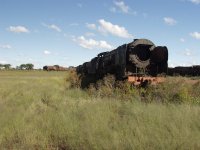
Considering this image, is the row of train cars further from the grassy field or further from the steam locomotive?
the grassy field

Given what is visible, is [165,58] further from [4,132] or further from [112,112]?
[4,132]

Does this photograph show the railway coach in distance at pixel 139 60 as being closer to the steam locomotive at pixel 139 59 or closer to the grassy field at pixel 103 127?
the steam locomotive at pixel 139 59

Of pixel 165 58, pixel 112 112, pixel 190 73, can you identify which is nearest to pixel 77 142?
pixel 112 112

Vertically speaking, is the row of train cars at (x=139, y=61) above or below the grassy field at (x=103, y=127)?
above

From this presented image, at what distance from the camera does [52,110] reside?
1269 cm

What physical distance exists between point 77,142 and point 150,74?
14171mm

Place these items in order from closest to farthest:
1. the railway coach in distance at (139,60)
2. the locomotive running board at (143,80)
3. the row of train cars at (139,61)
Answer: the locomotive running board at (143,80)
the row of train cars at (139,61)
the railway coach in distance at (139,60)

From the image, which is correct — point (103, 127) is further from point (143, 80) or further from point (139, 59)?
point (139, 59)

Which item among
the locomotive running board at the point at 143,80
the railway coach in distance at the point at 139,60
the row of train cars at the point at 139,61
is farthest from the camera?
the railway coach in distance at the point at 139,60

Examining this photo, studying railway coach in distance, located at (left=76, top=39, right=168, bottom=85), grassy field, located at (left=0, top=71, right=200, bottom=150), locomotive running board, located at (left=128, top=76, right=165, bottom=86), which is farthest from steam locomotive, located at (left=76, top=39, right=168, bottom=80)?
grassy field, located at (left=0, top=71, right=200, bottom=150)

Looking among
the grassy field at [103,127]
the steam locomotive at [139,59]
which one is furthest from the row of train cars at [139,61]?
the grassy field at [103,127]

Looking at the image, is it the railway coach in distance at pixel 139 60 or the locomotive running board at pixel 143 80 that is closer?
the locomotive running board at pixel 143 80

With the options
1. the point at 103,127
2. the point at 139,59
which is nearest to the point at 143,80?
the point at 139,59

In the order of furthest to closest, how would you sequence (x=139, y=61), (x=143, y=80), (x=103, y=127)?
1. (x=139, y=61)
2. (x=143, y=80)
3. (x=103, y=127)
